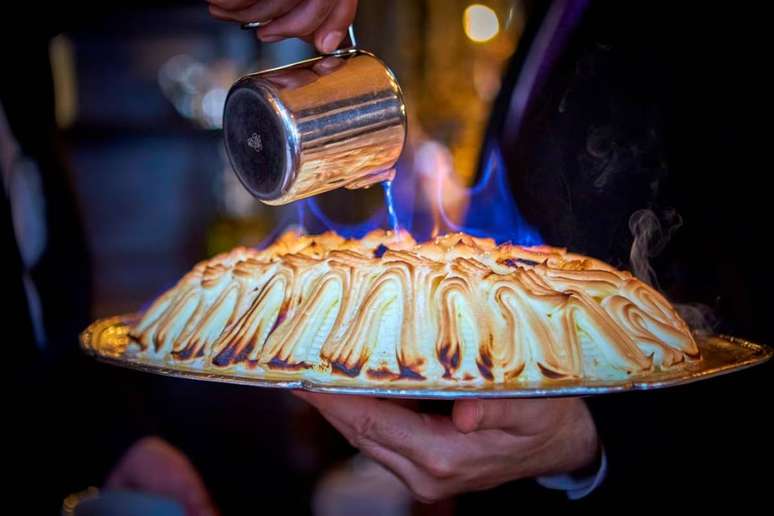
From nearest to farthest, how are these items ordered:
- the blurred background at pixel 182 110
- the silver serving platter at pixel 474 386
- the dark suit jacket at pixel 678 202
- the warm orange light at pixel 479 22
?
the silver serving platter at pixel 474 386 → the dark suit jacket at pixel 678 202 → the blurred background at pixel 182 110 → the warm orange light at pixel 479 22

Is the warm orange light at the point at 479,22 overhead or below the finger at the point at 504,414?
overhead

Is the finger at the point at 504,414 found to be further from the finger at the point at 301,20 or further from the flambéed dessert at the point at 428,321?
the finger at the point at 301,20

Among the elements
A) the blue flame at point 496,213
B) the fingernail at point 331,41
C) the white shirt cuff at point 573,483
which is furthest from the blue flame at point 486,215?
the white shirt cuff at point 573,483

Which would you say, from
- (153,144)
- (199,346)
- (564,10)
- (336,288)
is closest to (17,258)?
(199,346)

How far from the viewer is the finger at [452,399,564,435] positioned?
3.70 feet

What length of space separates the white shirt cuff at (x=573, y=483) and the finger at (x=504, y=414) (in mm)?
308

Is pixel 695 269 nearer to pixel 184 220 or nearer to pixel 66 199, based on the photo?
pixel 66 199

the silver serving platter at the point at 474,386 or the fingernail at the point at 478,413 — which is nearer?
the silver serving platter at the point at 474,386

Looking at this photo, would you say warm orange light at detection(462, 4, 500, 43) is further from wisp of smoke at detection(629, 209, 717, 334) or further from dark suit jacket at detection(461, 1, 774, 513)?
wisp of smoke at detection(629, 209, 717, 334)

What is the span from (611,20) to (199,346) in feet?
4.08

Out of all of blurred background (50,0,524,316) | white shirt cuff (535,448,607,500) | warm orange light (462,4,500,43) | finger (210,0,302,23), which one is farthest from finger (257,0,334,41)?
warm orange light (462,4,500,43)

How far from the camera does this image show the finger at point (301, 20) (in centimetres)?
119

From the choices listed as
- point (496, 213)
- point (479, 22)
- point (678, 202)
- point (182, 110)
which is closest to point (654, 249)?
point (678, 202)

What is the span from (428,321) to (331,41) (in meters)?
0.47
